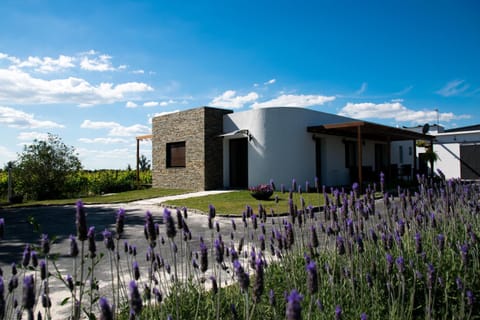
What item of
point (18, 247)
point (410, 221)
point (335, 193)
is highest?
point (335, 193)

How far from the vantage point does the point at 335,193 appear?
10.7 feet

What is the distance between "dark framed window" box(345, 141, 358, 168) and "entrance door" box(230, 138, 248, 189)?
628cm

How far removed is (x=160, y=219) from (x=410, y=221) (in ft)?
21.0

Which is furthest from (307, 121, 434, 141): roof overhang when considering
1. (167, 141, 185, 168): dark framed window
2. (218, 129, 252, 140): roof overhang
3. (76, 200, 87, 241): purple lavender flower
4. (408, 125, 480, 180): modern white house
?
(76, 200, 87, 241): purple lavender flower

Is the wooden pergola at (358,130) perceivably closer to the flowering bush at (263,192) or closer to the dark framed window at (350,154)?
the dark framed window at (350,154)

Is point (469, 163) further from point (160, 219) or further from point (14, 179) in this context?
point (14, 179)

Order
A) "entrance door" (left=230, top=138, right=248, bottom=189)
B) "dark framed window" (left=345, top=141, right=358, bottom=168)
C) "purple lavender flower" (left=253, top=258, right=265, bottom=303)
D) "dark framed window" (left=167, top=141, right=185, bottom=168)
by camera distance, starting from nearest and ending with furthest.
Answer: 1. "purple lavender flower" (left=253, top=258, right=265, bottom=303)
2. "entrance door" (left=230, top=138, right=248, bottom=189)
3. "dark framed window" (left=167, top=141, right=185, bottom=168)
4. "dark framed window" (left=345, top=141, right=358, bottom=168)

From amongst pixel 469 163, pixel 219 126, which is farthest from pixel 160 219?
pixel 469 163

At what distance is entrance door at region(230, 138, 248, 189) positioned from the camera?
17984 mm

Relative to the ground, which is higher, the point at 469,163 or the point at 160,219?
the point at 469,163

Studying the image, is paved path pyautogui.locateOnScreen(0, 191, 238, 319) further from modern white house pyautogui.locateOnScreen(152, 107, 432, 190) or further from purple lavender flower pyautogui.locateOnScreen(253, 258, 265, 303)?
modern white house pyautogui.locateOnScreen(152, 107, 432, 190)

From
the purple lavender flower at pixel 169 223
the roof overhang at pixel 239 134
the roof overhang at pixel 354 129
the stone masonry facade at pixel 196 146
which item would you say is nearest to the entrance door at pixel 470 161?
the roof overhang at pixel 354 129

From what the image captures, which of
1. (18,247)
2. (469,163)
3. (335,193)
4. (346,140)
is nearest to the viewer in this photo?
(335,193)

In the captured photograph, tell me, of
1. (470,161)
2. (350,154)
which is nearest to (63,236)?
(350,154)
